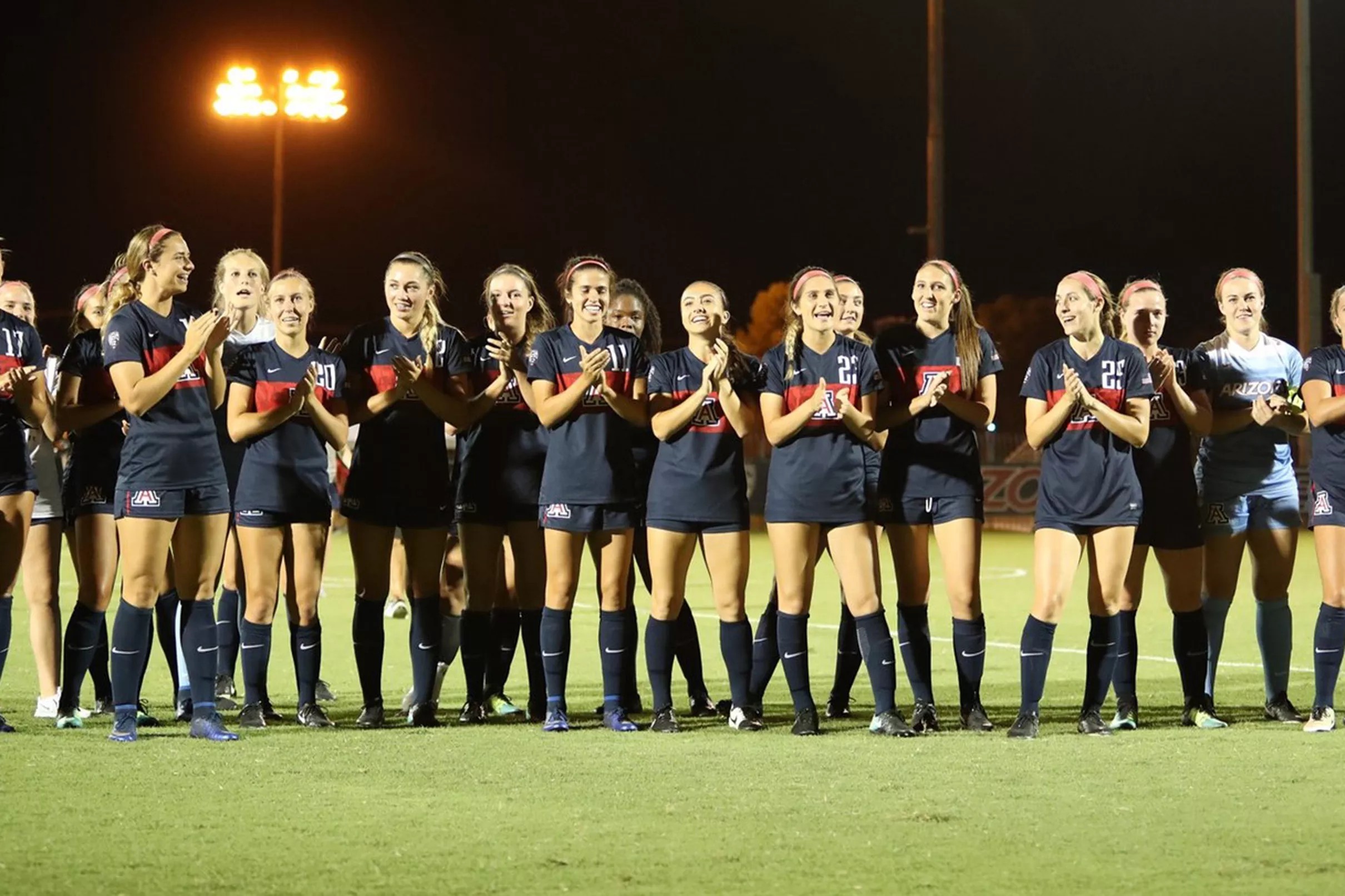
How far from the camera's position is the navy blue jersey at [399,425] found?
8273 mm

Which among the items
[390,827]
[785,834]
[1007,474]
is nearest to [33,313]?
[390,827]

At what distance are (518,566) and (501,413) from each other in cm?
72

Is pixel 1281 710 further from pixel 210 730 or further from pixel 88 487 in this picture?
pixel 88 487

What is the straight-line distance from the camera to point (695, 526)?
809 centimetres

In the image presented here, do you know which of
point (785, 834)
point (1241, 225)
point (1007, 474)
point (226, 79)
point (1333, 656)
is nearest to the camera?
point (785, 834)

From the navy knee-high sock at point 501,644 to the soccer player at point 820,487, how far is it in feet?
4.83

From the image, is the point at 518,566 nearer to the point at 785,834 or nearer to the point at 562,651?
the point at 562,651

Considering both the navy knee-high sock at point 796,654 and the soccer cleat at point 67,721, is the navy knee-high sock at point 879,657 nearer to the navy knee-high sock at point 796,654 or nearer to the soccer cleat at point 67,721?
the navy knee-high sock at point 796,654

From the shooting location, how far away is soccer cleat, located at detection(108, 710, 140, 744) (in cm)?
766

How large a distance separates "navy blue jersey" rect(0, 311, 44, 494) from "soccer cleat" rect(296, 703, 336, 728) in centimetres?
159

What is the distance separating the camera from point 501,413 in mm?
8609

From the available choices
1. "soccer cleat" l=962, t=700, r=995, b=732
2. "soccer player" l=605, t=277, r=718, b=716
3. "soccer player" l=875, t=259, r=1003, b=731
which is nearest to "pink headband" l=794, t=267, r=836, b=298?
"soccer player" l=875, t=259, r=1003, b=731

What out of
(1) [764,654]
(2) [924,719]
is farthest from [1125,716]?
(1) [764,654]

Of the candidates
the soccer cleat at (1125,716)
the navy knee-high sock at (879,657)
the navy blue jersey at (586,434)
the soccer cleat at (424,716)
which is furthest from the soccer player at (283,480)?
the soccer cleat at (1125,716)
